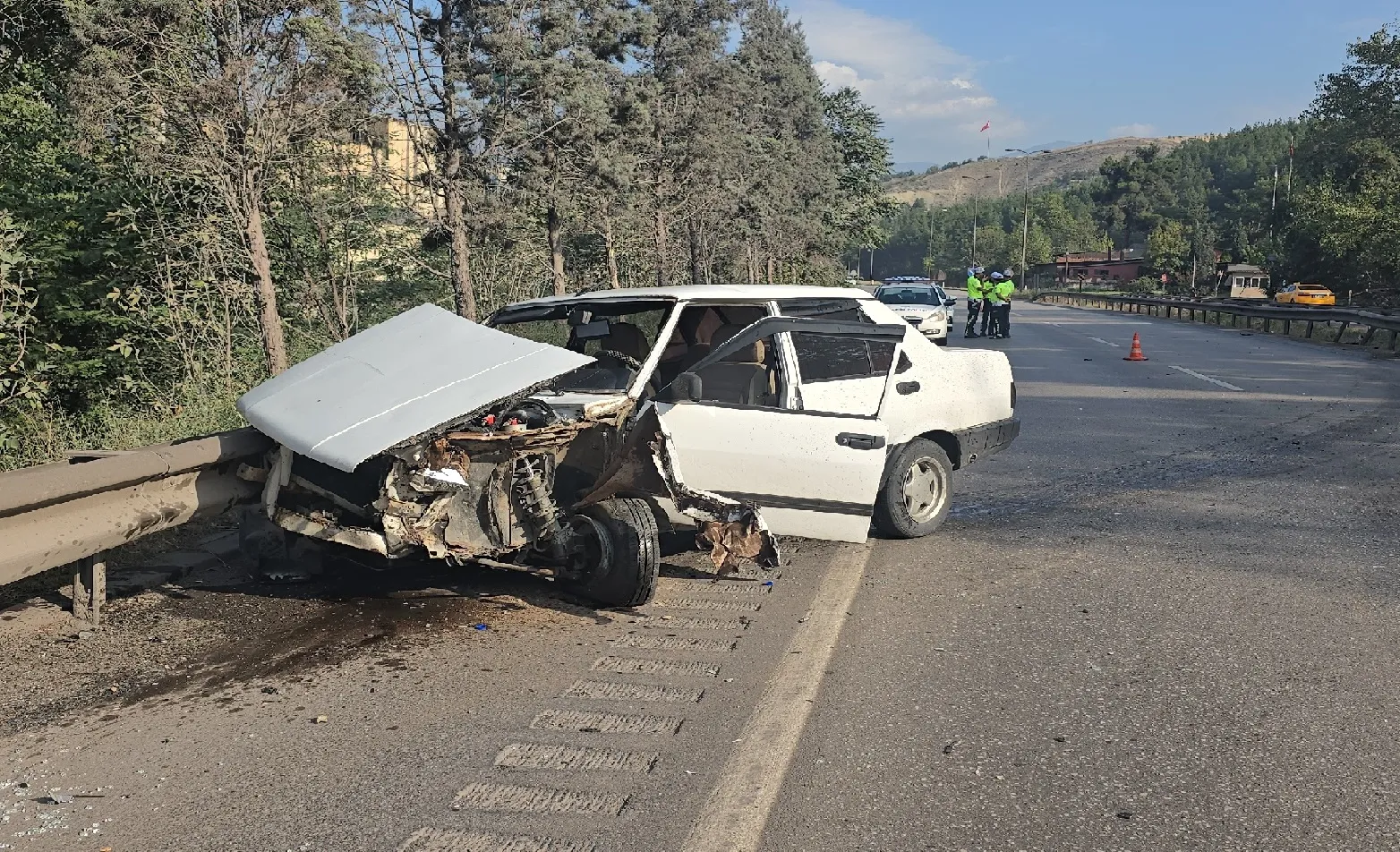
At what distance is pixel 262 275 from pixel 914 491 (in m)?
6.31

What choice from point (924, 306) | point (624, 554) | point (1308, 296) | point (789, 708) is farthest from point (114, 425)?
point (1308, 296)

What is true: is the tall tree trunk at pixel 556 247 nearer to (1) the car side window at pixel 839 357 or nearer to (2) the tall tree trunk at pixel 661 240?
(2) the tall tree trunk at pixel 661 240

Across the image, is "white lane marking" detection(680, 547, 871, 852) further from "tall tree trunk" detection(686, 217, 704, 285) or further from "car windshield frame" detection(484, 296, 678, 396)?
"tall tree trunk" detection(686, 217, 704, 285)

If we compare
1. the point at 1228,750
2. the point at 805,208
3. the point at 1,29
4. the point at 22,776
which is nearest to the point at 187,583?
the point at 22,776

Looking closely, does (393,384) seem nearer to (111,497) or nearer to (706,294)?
(111,497)

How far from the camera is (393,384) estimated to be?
537cm

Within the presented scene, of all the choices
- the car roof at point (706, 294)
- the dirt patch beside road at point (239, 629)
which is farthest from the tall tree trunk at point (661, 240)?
the dirt patch beside road at point (239, 629)

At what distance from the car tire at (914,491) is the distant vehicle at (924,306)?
15.6 meters

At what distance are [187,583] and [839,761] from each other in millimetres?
3895

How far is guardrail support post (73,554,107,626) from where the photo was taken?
5148 mm

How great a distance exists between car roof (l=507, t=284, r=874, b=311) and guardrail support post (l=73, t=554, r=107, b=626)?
2.86m

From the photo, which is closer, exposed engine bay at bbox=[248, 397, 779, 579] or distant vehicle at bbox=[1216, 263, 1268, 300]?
exposed engine bay at bbox=[248, 397, 779, 579]

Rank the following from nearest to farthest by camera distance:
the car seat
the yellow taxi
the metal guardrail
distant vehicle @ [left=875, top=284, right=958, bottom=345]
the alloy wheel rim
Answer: the car seat < the alloy wheel rim < the metal guardrail < distant vehicle @ [left=875, top=284, right=958, bottom=345] < the yellow taxi

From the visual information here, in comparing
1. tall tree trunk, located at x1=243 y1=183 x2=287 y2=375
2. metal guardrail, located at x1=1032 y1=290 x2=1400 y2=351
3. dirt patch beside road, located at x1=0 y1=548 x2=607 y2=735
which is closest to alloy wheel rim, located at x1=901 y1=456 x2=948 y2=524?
dirt patch beside road, located at x1=0 y1=548 x2=607 y2=735
